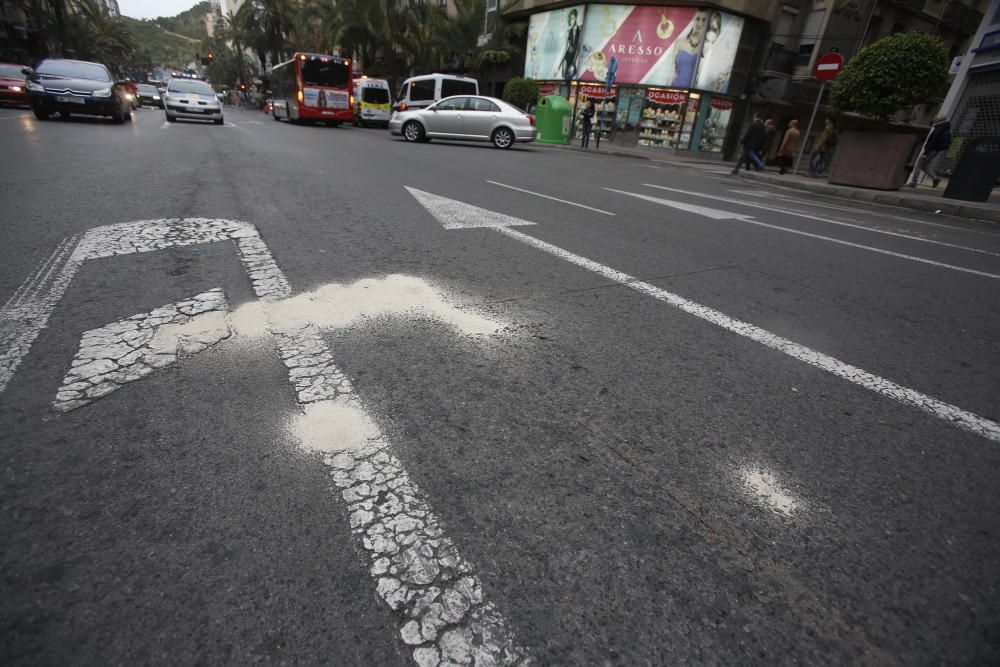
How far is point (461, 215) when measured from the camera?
507 centimetres

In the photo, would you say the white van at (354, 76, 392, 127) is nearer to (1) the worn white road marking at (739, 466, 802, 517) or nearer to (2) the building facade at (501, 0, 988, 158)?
(2) the building facade at (501, 0, 988, 158)

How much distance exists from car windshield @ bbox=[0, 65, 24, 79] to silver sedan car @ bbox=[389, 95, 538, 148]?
47.3 ft

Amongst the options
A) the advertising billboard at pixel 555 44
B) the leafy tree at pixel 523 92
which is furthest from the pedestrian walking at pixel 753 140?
the leafy tree at pixel 523 92

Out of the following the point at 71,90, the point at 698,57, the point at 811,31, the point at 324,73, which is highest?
the point at 811,31

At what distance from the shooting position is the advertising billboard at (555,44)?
1013 inches

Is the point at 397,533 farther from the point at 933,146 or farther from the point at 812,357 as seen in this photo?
the point at 933,146

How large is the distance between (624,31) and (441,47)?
533 inches

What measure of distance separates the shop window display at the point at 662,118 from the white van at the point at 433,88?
8913 millimetres

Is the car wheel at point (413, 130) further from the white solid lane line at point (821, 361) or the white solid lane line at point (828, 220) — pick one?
the white solid lane line at point (821, 361)

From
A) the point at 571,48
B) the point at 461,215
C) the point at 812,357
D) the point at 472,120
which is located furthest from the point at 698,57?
the point at 812,357

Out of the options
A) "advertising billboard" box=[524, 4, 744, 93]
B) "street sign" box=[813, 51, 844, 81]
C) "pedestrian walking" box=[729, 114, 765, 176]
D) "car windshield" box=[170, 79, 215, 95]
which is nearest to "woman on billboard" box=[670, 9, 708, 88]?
"advertising billboard" box=[524, 4, 744, 93]

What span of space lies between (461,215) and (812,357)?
3.56 m

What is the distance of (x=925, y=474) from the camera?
168cm

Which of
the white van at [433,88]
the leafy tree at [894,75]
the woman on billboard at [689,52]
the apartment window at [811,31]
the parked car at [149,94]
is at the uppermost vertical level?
the apartment window at [811,31]
